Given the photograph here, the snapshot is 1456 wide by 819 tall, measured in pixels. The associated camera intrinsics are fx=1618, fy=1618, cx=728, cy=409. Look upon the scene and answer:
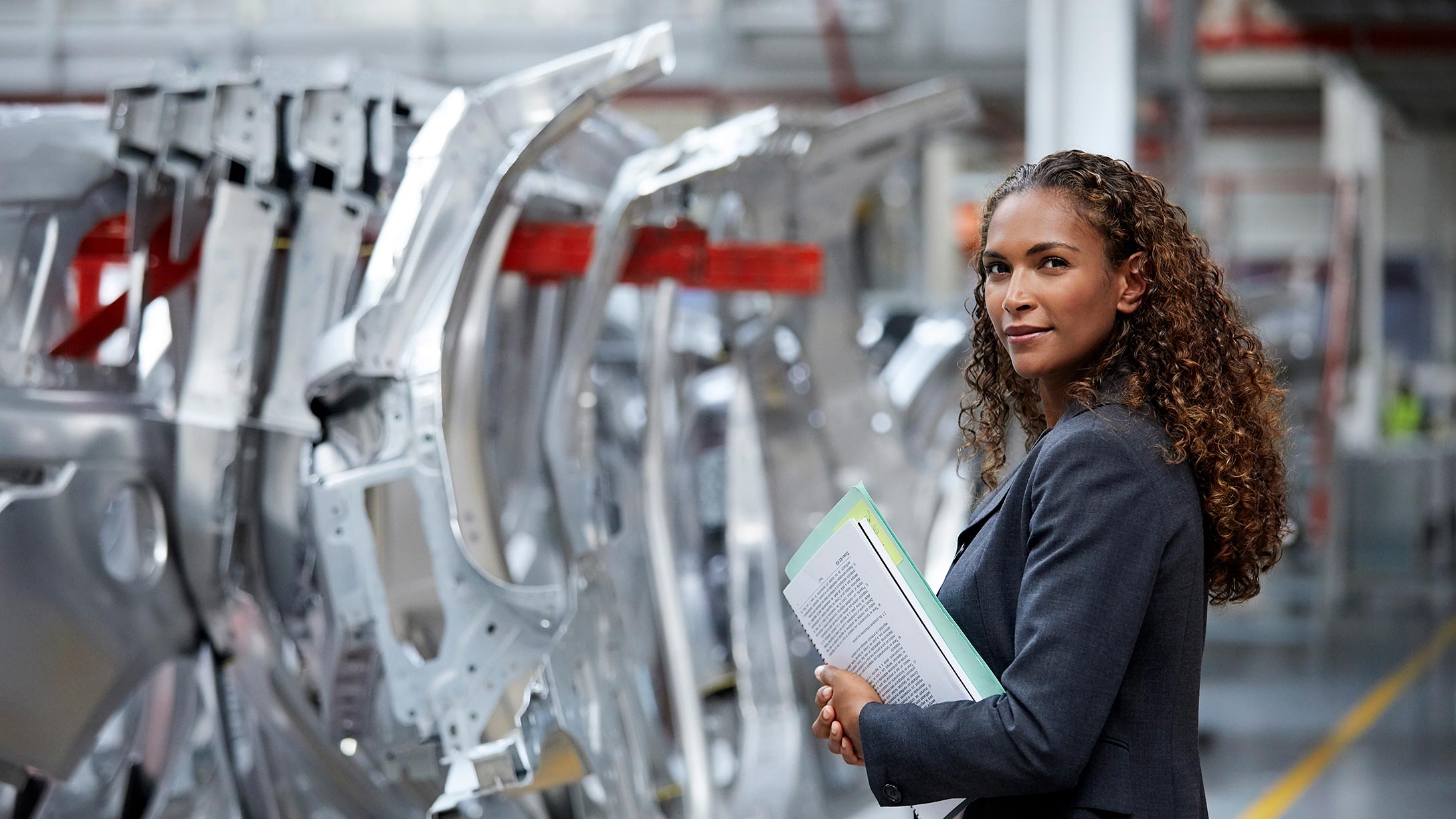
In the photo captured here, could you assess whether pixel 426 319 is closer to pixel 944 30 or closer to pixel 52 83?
pixel 944 30

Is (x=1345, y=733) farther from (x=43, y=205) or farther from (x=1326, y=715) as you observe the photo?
(x=43, y=205)

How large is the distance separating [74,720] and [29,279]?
104 centimetres

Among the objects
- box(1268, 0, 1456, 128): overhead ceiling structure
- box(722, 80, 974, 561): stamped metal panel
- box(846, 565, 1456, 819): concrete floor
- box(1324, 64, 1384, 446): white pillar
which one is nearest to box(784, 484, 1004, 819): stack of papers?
box(846, 565, 1456, 819): concrete floor

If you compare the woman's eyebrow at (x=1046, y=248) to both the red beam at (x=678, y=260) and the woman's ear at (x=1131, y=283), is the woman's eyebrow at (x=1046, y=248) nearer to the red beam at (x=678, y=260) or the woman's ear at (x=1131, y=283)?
the woman's ear at (x=1131, y=283)

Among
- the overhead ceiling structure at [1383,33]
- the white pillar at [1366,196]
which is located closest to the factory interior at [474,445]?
the overhead ceiling structure at [1383,33]

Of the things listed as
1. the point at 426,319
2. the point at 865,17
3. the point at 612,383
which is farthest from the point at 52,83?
the point at 426,319

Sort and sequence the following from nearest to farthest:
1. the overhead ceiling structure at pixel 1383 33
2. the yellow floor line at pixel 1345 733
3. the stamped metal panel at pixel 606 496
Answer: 1. the stamped metal panel at pixel 606 496
2. the yellow floor line at pixel 1345 733
3. the overhead ceiling structure at pixel 1383 33

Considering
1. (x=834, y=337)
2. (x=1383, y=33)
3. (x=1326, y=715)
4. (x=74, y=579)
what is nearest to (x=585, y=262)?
(x=834, y=337)

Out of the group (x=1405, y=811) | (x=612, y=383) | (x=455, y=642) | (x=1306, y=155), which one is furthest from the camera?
(x=1306, y=155)

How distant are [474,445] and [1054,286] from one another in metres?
2.39

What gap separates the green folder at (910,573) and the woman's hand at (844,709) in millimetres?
114

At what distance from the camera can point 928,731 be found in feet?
5.50

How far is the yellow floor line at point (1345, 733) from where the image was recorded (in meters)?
6.25

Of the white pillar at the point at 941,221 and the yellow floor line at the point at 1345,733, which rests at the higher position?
the white pillar at the point at 941,221
